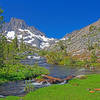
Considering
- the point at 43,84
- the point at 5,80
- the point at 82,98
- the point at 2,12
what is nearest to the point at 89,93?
the point at 82,98

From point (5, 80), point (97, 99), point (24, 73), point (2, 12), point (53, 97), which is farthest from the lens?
point (24, 73)

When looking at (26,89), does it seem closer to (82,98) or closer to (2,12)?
(82,98)

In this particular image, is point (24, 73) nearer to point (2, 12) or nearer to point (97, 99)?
point (2, 12)

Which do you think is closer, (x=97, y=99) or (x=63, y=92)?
(x=97, y=99)

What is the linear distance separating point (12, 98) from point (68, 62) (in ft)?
307

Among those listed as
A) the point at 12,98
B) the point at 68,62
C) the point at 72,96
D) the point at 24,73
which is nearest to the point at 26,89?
the point at 12,98

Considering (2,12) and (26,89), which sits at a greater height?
(2,12)

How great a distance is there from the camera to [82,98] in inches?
878

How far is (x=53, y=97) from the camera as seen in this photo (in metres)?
23.0

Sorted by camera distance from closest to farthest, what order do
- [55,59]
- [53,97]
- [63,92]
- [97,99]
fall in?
1. [97,99]
2. [53,97]
3. [63,92]
4. [55,59]

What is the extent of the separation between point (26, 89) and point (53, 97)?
9129mm

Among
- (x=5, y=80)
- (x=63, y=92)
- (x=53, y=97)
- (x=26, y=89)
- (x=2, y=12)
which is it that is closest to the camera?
(x=53, y=97)

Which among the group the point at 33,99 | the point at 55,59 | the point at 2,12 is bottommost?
the point at 33,99

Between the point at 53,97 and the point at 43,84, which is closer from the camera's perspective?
the point at 53,97
